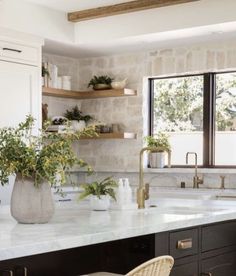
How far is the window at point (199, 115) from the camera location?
641cm

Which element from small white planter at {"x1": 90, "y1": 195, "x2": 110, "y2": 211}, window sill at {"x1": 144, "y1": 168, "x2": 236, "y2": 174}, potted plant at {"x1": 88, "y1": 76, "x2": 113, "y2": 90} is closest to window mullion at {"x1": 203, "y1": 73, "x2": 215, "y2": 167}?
window sill at {"x1": 144, "y1": 168, "x2": 236, "y2": 174}

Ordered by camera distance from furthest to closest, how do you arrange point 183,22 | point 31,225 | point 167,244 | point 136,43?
point 136,43 < point 183,22 < point 167,244 < point 31,225

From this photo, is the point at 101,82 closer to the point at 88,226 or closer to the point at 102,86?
the point at 102,86

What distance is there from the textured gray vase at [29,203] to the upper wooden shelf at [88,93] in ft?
12.0

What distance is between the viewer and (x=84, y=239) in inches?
94.8

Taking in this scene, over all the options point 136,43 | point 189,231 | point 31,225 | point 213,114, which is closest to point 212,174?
point 213,114

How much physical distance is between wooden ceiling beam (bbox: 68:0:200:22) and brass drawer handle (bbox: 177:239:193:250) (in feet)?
9.69

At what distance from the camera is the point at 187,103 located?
6.70 metres

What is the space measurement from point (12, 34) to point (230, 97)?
2.48 metres

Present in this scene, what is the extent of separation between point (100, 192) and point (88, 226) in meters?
0.73

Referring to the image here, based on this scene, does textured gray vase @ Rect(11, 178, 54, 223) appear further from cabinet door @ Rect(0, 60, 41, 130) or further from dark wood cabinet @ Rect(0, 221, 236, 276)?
cabinet door @ Rect(0, 60, 41, 130)

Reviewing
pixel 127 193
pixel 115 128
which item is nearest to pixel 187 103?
pixel 115 128

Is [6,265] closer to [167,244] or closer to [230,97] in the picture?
[167,244]

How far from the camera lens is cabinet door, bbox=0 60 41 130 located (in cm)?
554
